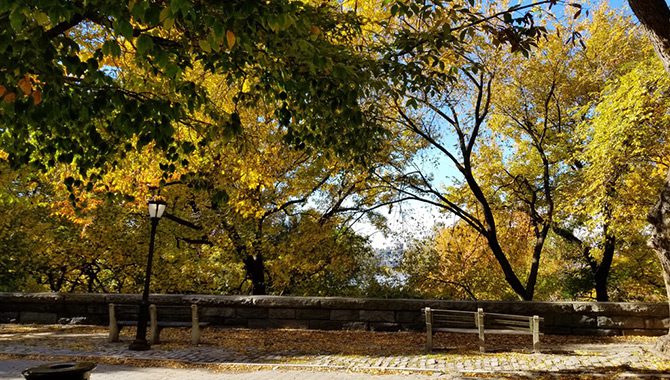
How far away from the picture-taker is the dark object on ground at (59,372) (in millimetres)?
3873

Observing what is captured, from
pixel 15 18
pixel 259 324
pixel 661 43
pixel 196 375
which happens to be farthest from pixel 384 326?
pixel 15 18

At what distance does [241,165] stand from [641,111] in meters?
8.83

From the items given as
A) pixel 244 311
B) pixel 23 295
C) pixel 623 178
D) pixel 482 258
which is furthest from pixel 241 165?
pixel 482 258

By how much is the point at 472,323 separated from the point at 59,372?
717 centimetres

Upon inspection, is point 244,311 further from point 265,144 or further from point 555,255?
point 555,255

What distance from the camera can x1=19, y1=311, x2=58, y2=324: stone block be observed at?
13562mm

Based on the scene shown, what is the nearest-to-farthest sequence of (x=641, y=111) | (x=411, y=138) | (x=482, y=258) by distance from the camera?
(x=641, y=111)
(x=411, y=138)
(x=482, y=258)

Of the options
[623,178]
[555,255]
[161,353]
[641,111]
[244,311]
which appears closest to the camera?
[161,353]

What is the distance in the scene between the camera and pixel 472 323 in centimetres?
920

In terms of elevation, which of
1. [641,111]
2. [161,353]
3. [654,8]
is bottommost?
[161,353]

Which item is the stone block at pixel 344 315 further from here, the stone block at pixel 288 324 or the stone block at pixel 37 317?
the stone block at pixel 37 317

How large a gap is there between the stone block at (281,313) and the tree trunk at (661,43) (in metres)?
7.58

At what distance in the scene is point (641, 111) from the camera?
10.7m

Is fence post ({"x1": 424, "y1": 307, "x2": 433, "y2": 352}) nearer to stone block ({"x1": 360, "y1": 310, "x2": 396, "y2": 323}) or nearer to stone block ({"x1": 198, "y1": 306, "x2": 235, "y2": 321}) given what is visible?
stone block ({"x1": 360, "y1": 310, "x2": 396, "y2": 323})
